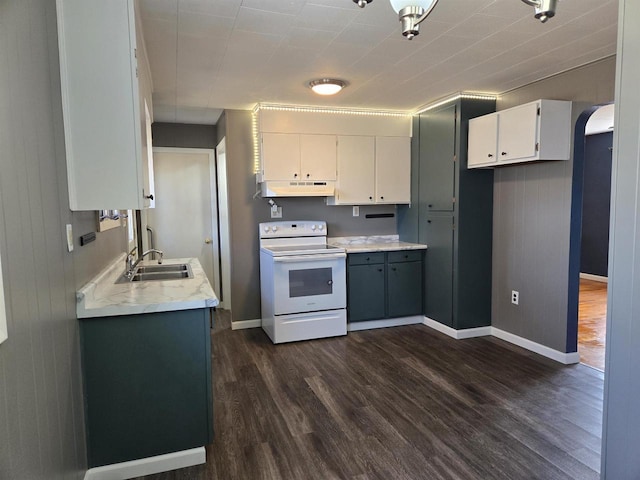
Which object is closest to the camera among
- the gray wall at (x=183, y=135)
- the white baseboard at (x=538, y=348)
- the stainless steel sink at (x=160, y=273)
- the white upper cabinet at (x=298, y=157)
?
the stainless steel sink at (x=160, y=273)

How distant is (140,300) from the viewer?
1998 mm

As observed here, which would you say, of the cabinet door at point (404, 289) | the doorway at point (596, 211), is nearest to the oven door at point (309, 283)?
the cabinet door at point (404, 289)

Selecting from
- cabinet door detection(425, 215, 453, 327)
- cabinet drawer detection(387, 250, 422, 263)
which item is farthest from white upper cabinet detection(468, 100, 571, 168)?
cabinet drawer detection(387, 250, 422, 263)

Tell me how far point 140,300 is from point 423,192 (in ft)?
10.8

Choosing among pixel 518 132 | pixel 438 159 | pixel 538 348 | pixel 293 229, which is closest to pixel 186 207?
pixel 293 229

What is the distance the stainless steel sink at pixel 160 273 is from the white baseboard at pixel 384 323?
6.29 feet

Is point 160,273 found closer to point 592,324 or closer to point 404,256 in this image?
point 404,256

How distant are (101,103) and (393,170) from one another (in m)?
3.33

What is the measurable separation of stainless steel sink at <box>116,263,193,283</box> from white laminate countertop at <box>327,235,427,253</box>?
172 centimetres

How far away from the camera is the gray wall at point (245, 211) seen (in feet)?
14.1

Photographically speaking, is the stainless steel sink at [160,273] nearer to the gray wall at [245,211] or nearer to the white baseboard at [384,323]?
the gray wall at [245,211]

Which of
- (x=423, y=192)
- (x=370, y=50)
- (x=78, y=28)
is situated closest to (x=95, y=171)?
(x=78, y=28)

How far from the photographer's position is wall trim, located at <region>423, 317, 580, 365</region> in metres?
3.39

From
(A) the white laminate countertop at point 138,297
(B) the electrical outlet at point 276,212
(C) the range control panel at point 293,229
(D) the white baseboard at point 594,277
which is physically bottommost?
(D) the white baseboard at point 594,277
